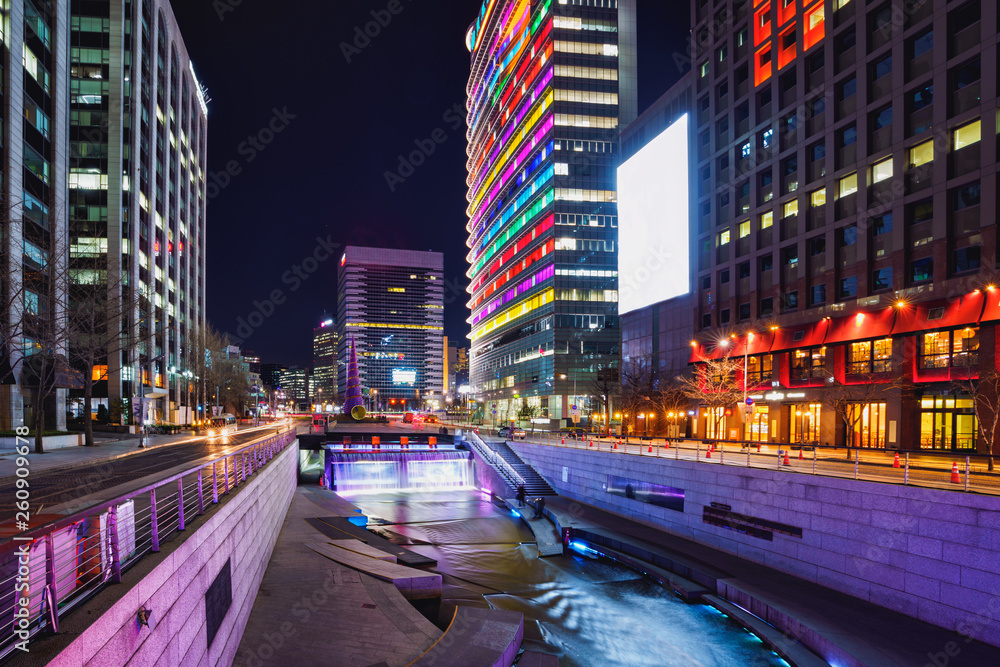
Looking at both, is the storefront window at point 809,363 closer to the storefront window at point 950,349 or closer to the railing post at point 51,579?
the storefront window at point 950,349

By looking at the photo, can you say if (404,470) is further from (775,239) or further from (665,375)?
(775,239)

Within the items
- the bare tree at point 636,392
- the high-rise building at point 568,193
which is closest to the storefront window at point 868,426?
the bare tree at point 636,392

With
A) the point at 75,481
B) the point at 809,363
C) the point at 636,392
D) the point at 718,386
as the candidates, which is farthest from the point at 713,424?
the point at 75,481

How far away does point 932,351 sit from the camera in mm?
33469

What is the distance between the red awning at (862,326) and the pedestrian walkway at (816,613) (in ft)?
66.3

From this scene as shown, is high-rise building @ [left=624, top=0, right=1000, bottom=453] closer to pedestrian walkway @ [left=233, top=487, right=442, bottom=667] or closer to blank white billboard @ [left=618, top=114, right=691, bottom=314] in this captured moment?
blank white billboard @ [left=618, top=114, right=691, bottom=314]

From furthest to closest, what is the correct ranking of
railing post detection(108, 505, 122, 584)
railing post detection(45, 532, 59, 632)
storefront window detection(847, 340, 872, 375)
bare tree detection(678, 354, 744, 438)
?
1. bare tree detection(678, 354, 744, 438)
2. storefront window detection(847, 340, 872, 375)
3. railing post detection(108, 505, 122, 584)
4. railing post detection(45, 532, 59, 632)

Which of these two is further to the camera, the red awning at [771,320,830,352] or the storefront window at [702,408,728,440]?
the storefront window at [702,408,728,440]

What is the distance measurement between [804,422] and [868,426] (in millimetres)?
5069

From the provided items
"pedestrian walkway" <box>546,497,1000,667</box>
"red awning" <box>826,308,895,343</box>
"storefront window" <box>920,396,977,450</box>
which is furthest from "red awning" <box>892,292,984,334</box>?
"pedestrian walkway" <box>546,497,1000,667</box>

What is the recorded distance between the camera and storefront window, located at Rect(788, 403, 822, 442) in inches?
1629

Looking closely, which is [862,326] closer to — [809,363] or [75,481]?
[809,363]

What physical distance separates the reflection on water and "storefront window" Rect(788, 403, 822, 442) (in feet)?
78.1

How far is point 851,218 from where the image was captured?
38719 mm
